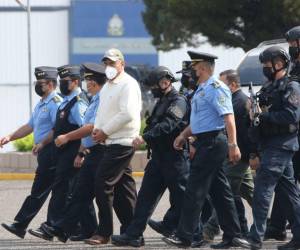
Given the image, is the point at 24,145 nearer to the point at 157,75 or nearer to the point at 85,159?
the point at 85,159

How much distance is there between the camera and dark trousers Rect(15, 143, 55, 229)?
11.7 metres

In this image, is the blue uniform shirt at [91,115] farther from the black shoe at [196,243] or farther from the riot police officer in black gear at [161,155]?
the black shoe at [196,243]

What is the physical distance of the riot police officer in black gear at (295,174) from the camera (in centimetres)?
1031

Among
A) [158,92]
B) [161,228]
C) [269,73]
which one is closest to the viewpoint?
[269,73]

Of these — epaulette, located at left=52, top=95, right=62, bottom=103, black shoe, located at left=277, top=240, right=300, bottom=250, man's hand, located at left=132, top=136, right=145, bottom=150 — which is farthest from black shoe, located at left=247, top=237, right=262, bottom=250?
epaulette, located at left=52, top=95, right=62, bottom=103

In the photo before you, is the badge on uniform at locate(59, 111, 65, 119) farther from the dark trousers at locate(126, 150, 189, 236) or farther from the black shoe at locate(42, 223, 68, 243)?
the dark trousers at locate(126, 150, 189, 236)

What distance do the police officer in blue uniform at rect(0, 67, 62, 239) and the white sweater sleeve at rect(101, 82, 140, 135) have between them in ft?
4.07

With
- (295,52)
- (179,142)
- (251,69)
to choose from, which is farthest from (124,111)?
(251,69)

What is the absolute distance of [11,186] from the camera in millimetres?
17828

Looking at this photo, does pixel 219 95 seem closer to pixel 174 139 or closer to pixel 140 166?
pixel 174 139

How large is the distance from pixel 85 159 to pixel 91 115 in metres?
0.42

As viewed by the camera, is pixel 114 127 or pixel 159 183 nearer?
pixel 114 127

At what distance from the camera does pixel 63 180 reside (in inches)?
453

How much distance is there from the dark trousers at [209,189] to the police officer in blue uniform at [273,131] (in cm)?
37
